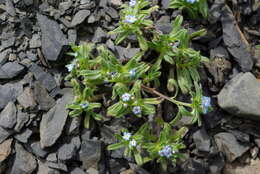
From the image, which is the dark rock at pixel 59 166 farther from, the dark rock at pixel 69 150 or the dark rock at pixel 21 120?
the dark rock at pixel 21 120

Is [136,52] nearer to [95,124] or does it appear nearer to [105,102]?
[105,102]

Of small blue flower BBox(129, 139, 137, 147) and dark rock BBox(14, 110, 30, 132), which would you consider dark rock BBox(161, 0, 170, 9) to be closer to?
small blue flower BBox(129, 139, 137, 147)

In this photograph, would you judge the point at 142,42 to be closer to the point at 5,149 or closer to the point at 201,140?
the point at 201,140

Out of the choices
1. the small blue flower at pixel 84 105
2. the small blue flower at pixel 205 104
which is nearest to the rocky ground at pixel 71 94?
the small blue flower at pixel 84 105

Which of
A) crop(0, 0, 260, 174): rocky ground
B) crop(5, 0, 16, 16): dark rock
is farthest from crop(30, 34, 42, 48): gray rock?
crop(5, 0, 16, 16): dark rock

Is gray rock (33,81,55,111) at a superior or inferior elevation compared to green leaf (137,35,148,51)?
inferior
